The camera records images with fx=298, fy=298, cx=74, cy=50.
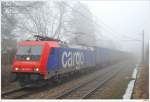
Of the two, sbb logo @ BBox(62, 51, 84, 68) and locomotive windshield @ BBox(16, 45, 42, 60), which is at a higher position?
locomotive windshield @ BBox(16, 45, 42, 60)

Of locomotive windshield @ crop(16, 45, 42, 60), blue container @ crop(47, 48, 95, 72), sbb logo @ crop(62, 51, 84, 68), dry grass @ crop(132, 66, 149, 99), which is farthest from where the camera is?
sbb logo @ crop(62, 51, 84, 68)

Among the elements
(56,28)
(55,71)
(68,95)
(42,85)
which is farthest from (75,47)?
(68,95)

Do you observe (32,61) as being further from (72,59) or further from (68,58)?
(72,59)

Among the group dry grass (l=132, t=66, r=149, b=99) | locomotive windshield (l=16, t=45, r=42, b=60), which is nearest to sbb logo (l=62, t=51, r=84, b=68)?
locomotive windshield (l=16, t=45, r=42, b=60)

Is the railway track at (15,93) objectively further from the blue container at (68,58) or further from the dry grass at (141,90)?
the dry grass at (141,90)

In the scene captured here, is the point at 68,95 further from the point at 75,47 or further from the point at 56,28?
the point at 56,28

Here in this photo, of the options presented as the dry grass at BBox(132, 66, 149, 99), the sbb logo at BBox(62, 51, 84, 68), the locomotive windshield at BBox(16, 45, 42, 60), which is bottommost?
the dry grass at BBox(132, 66, 149, 99)

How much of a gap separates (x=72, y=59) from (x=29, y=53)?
391 centimetres

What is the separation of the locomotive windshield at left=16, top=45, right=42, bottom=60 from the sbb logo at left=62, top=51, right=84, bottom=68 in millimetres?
2072

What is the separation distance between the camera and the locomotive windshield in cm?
1390

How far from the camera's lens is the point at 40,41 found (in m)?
14.4

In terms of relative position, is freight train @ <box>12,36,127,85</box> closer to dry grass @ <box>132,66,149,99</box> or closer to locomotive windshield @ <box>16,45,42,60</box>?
locomotive windshield @ <box>16,45,42,60</box>

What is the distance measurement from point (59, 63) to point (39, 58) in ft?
5.80

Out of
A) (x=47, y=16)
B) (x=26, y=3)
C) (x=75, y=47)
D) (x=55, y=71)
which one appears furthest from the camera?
(x=47, y=16)
